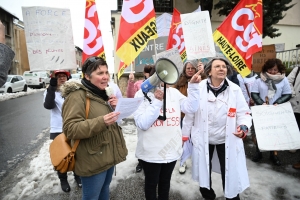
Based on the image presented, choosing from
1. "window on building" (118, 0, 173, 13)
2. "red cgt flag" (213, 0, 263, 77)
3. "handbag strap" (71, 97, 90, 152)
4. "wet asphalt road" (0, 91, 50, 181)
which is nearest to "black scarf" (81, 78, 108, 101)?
"handbag strap" (71, 97, 90, 152)

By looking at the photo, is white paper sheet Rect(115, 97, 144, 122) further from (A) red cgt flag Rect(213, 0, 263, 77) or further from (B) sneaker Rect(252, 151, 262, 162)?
(B) sneaker Rect(252, 151, 262, 162)

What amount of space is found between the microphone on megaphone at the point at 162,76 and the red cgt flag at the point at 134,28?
1.15 meters

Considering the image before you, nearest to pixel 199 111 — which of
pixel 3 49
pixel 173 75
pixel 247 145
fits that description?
pixel 173 75

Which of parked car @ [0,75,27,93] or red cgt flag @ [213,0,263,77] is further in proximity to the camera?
parked car @ [0,75,27,93]

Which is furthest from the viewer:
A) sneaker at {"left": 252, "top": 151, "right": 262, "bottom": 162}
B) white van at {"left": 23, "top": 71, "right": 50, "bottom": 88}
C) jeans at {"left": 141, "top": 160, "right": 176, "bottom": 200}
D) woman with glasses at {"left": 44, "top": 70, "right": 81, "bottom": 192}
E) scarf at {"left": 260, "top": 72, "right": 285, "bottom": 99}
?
white van at {"left": 23, "top": 71, "right": 50, "bottom": 88}

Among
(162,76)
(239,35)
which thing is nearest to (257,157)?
(239,35)

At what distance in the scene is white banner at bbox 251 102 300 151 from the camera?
10.7ft

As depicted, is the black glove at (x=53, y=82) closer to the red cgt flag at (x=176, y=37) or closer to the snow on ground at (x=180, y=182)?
the snow on ground at (x=180, y=182)

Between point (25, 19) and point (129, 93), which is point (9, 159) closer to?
point (129, 93)

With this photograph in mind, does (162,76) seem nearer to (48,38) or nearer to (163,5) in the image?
(48,38)

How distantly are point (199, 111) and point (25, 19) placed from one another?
2453mm

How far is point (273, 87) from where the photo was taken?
3752 mm

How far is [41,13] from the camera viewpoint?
2.60 metres

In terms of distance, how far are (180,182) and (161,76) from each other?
208cm
